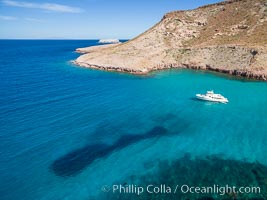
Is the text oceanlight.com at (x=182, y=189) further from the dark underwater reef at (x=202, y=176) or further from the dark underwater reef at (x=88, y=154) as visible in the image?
the dark underwater reef at (x=88, y=154)

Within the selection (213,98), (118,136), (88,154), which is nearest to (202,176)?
(118,136)

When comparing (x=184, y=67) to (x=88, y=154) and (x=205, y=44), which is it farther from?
(x=88, y=154)

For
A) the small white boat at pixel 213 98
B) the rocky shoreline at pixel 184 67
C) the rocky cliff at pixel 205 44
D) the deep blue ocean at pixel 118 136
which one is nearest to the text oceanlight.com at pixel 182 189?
the deep blue ocean at pixel 118 136

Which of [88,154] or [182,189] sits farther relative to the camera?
[88,154]

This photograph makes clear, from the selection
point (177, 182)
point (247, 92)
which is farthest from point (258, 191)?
point (247, 92)

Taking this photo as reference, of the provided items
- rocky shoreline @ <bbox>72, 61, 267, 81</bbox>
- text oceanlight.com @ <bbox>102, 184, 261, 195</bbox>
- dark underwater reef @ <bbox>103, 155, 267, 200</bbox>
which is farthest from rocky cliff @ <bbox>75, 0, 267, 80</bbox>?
text oceanlight.com @ <bbox>102, 184, 261, 195</bbox>

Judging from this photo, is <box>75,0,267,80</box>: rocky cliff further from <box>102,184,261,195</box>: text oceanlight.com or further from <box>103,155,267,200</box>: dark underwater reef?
<box>102,184,261,195</box>: text oceanlight.com
